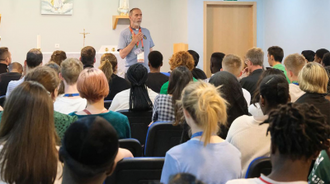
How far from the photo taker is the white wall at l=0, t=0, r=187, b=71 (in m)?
9.23

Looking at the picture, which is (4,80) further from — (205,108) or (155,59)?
(205,108)

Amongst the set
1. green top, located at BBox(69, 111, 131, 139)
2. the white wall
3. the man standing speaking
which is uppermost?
the white wall

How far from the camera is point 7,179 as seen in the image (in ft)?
5.56

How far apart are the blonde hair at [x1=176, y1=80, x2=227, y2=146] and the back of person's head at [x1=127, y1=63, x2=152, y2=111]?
4.73ft

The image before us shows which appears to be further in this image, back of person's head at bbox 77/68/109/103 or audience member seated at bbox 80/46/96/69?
audience member seated at bbox 80/46/96/69

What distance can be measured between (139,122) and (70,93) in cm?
66

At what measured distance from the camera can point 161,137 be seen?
293cm

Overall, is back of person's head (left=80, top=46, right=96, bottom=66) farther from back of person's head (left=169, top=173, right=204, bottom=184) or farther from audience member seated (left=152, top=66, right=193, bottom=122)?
back of person's head (left=169, top=173, right=204, bottom=184)

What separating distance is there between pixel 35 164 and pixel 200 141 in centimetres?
77

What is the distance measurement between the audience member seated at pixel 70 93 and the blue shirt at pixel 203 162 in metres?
1.59

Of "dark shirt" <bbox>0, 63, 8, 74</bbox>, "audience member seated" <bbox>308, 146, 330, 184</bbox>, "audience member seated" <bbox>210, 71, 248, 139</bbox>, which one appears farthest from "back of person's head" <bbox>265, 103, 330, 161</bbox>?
"dark shirt" <bbox>0, 63, 8, 74</bbox>

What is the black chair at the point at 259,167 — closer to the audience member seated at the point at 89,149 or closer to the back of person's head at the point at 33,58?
the audience member seated at the point at 89,149

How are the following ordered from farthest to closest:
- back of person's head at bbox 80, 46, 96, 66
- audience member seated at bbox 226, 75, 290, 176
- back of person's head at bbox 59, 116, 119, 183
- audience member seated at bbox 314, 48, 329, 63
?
audience member seated at bbox 314, 48, 329, 63 → back of person's head at bbox 80, 46, 96, 66 → audience member seated at bbox 226, 75, 290, 176 → back of person's head at bbox 59, 116, 119, 183

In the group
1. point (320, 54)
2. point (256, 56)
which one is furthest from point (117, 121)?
point (320, 54)
